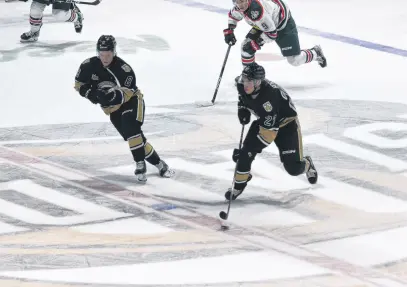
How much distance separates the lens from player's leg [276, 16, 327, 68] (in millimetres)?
9398

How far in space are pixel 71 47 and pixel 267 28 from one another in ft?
8.54

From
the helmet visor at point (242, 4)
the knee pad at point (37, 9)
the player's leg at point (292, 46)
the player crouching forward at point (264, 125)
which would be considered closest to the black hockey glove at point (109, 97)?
the player crouching forward at point (264, 125)

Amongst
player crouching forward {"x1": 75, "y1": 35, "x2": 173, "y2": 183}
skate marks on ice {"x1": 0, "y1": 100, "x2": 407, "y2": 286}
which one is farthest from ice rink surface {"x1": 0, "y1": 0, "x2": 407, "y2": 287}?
player crouching forward {"x1": 75, "y1": 35, "x2": 173, "y2": 183}

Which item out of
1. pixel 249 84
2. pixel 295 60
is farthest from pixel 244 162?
pixel 295 60

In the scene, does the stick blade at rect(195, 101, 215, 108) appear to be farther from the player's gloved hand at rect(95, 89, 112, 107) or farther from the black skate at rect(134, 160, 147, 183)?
the player's gloved hand at rect(95, 89, 112, 107)

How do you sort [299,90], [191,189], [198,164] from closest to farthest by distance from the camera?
[191,189] → [198,164] → [299,90]

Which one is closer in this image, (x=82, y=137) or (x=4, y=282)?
(x=4, y=282)

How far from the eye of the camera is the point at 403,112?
897 cm

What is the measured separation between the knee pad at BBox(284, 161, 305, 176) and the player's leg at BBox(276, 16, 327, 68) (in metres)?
2.61

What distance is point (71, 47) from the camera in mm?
10906

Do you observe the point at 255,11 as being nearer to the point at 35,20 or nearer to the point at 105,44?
the point at 105,44

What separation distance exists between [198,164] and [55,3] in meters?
3.95

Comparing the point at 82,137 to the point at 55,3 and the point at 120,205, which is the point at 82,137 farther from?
the point at 55,3

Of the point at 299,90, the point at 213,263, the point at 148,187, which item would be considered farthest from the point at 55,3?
the point at 213,263
